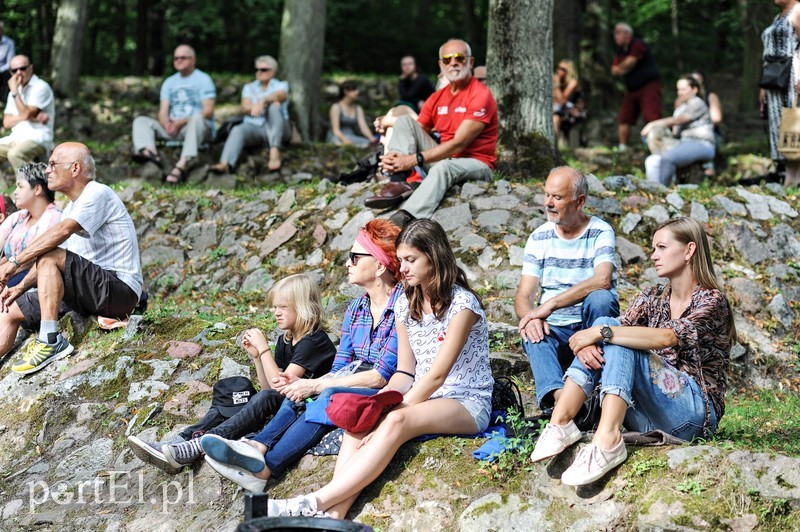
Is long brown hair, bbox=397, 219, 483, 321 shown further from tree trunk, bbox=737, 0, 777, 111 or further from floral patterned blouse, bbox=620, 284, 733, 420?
tree trunk, bbox=737, 0, 777, 111

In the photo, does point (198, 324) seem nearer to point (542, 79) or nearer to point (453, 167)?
point (453, 167)

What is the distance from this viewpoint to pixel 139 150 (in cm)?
1180

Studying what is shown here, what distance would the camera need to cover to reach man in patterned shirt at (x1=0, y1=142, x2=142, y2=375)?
6.73 m

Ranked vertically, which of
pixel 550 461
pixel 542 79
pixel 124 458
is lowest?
pixel 124 458

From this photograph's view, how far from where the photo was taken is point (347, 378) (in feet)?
16.9

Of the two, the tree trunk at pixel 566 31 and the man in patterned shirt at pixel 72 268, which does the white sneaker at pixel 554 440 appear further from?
the tree trunk at pixel 566 31

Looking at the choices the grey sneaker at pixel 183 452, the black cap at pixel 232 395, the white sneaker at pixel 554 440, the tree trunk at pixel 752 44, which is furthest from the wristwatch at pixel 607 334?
the tree trunk at pixel 752 44

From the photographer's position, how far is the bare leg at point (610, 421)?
4.31 meters

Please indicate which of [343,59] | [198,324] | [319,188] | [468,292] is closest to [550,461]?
[468,292]

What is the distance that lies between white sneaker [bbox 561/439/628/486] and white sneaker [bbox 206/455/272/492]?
1.56 meters

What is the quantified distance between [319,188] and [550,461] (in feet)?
17.2

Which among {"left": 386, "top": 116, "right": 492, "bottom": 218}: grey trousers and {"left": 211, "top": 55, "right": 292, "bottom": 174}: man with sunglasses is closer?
{"left": 386, "top": 116, "right": 492, "bottom": 218}: grey trousers

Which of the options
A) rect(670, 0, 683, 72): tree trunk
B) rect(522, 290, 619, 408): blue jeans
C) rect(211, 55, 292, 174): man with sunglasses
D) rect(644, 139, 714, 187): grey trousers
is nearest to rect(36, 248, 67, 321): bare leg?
rect(522, 290, 619, 408): blue jeans

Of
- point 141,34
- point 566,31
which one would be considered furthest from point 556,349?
point 141,34
